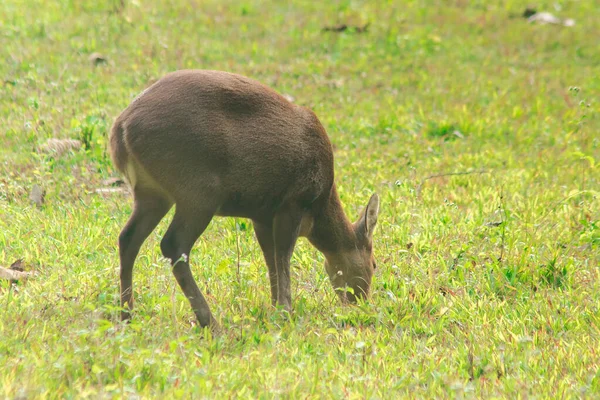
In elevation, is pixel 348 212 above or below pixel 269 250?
below

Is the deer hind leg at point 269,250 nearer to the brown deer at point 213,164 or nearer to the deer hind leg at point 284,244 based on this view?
the brown deer at point 213,164

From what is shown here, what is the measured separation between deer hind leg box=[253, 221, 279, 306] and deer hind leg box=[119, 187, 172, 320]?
0.67 metres

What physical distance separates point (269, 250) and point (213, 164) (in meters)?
0.97

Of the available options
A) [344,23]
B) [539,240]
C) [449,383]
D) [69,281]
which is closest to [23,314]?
[69,281]

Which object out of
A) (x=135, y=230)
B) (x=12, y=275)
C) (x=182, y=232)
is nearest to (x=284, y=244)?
(x=182, y=232)

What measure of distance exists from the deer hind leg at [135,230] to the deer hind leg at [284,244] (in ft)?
2.28

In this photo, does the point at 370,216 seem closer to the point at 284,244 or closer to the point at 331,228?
the point at 331,228

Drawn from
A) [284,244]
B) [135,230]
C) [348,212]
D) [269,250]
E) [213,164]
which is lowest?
[348,212]

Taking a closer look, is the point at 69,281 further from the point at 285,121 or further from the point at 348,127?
the point at 348,127

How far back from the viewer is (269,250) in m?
5.31

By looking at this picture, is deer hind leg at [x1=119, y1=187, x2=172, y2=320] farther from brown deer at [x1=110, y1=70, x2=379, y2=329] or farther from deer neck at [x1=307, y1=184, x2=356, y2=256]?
deer neck at [x1=307, y1=184, x2=356, y2=256]

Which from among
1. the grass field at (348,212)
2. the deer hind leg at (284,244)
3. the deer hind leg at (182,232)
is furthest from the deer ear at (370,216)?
the deer hind leg at (182,232)

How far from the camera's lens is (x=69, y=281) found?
517 cm

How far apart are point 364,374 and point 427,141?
5.34 meters
